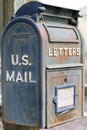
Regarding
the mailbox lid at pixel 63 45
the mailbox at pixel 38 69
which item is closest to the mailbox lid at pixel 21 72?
the mailbox at pixel 38 69

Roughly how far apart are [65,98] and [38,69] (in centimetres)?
33

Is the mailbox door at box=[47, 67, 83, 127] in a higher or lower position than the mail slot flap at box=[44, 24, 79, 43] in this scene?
lower

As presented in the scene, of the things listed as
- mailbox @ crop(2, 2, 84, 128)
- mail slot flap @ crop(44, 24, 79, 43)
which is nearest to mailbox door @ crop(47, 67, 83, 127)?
mailbox @ crop(2, 2, 84, 128)

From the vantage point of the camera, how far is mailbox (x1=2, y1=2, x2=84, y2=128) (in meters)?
2.70

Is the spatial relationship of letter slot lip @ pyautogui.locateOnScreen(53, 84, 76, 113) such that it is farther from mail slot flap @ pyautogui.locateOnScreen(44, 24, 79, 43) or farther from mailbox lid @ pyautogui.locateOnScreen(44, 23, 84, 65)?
mail slot flap @ pyautogui.locateOnScreen(44, 24, 79, 43)

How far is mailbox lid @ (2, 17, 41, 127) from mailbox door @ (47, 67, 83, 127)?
10cm

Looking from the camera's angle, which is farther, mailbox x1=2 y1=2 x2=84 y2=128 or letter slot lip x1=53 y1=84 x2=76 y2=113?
letter slot lip x1=53 y1=84 x2=76 y2=113

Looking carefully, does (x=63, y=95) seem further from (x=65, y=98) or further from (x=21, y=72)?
(x=21, y=72)

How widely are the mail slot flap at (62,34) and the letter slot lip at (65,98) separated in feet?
1.03

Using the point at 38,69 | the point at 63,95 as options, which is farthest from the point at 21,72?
the point at 63,95

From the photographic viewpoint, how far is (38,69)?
8.80 feet

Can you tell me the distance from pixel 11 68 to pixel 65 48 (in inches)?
15.7

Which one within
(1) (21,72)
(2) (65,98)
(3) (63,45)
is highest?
(3) (63,45)

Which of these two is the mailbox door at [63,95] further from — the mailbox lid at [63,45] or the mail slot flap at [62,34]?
the mail slot flap at [62,34]
